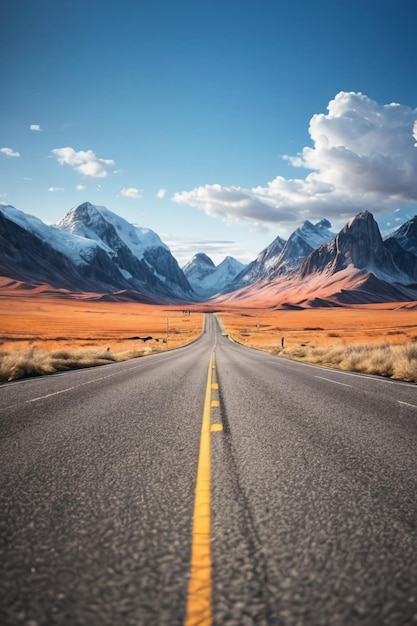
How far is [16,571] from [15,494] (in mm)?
1138

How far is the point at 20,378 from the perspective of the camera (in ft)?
41.7

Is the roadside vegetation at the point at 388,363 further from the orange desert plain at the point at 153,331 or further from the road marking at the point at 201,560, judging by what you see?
the road marking at the point at 201,560

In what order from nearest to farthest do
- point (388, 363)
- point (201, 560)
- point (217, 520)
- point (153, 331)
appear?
point (201, 560)
point (217, 520)
point (388, 363)
point (153, 331)

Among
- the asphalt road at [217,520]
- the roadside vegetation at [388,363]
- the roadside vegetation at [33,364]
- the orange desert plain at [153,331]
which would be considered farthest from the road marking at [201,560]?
the orange desert plain at [153,331]

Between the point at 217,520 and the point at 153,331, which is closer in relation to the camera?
the point at 217,520

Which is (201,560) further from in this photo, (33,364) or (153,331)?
(153,331)

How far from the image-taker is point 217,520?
235 centimetres

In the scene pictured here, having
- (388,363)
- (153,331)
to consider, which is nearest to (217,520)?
(388,363)

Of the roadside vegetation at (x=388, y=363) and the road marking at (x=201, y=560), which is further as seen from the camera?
the roadside vegetation at (x=388, y=363)

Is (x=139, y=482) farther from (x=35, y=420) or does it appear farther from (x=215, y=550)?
(x=35, y=420)

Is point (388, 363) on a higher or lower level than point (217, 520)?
lower

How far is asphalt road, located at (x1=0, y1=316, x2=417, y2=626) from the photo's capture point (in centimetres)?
157

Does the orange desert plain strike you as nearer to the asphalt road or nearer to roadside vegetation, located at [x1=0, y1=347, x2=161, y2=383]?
roadside vegetation, located at [x1=0, y1=347, x2=161, y2=383]

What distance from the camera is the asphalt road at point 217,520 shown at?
1.57m
